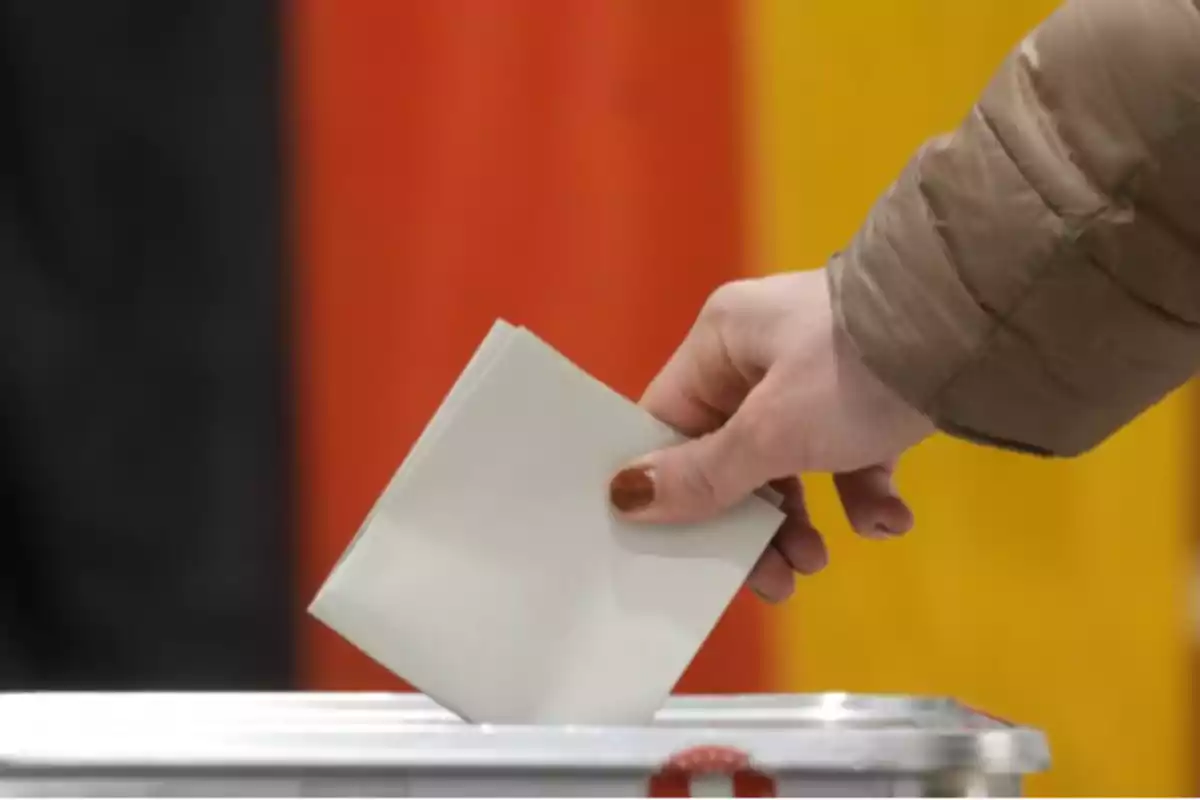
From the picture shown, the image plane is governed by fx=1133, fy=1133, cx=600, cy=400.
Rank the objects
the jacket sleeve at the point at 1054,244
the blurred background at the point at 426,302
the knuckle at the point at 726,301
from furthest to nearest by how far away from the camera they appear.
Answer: the blurred background at the point at 426,302, the knuckle at the point at 726,301, the jacket sleeve at the point at 1054,244

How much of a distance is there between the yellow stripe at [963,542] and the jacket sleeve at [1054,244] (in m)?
0.37

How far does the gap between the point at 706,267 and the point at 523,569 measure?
0.38 meters

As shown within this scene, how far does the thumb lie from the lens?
0.53 metres

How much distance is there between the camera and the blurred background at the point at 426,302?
31.8 inches

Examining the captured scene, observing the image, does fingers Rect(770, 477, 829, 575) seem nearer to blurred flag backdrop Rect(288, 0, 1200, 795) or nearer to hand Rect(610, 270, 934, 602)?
hand Rect(610, 270, 934, 602)

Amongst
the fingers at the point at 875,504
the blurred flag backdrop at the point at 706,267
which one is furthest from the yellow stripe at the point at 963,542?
the fingers at the point at 875,504

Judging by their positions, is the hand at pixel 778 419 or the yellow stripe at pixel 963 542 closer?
the hand at pixel 778 419

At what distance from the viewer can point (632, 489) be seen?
530 millimetres

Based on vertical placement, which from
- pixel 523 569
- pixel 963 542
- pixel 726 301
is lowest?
pixel 963 542

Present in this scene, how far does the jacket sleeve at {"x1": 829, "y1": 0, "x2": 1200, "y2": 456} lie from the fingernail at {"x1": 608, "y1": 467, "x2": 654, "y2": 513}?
116mm

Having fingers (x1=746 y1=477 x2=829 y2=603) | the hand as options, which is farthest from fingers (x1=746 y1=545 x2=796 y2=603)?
the hand

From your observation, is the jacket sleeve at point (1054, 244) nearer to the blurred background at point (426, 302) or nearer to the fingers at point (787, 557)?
the fingers at point (787, 557)

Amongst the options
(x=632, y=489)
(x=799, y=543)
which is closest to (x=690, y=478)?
(x=632, y=489)

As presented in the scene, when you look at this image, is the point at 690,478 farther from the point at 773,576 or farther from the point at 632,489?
the point at 773,576
